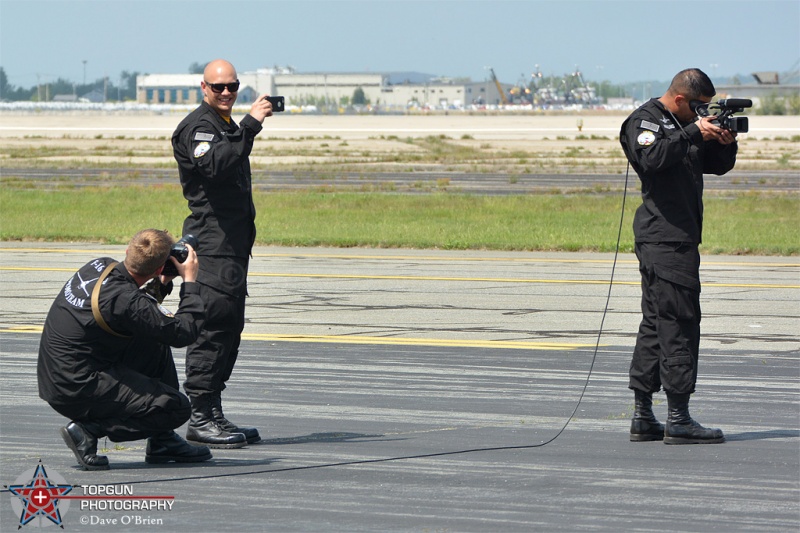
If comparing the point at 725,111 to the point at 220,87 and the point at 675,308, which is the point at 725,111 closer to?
the point at 675,308

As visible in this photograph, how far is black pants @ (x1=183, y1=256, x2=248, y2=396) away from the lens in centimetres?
630

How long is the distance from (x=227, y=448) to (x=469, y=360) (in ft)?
10.7

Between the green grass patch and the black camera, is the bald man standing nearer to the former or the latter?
the black camera

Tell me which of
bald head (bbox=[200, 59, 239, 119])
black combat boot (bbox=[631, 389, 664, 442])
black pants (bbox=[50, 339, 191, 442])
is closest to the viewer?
black pants (bbox=[50, 339, 191, 442])

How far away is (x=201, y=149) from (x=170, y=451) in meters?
1.59

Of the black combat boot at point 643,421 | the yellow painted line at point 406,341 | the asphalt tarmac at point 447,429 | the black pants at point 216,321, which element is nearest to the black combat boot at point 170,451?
the asphalt tarmac at point 447,429

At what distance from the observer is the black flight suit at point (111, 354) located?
18.6 feet

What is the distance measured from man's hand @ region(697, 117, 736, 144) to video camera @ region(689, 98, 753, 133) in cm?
2

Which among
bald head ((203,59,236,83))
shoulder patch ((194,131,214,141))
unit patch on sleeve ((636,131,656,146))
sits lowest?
shoulder patch ((194,131,214,141))

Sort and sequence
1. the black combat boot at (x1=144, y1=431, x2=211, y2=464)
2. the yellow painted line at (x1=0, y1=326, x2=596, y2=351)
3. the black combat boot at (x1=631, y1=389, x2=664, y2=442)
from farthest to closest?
the yellow painted line at (x1=0, y1=326, x2=596, y2=351)
the black combat boot at (x1=631, y1=389, x2=664, y2=442)
the black combat boot at (x1=144, y1=431, x2=211, y2=464)

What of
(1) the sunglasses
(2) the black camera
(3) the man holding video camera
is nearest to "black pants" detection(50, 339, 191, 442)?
(2) the black camera

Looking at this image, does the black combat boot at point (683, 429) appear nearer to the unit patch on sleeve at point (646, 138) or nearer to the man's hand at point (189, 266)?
the unit patch on sleeve at point (646, 138)

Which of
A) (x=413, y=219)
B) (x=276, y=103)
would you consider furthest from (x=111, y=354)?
(x=413, y=219)

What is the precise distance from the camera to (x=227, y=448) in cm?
638
